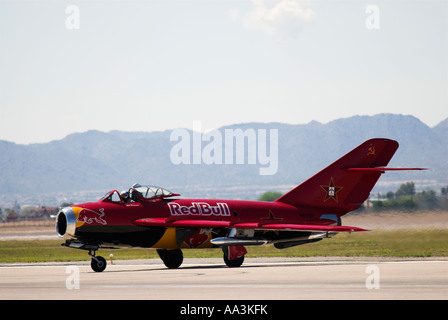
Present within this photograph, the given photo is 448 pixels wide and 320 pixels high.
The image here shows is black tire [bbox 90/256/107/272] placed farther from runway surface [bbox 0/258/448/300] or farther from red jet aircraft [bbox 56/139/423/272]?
runway surface [bbox 0/258/448/300]

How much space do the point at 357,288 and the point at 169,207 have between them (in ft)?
41.1

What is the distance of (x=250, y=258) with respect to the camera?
3903 cm

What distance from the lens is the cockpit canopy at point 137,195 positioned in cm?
3167

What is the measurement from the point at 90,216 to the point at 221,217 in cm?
538

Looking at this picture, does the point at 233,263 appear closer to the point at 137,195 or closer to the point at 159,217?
the point at 159,217

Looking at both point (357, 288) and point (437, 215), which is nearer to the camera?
point (357, 288)

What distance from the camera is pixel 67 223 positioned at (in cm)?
3012

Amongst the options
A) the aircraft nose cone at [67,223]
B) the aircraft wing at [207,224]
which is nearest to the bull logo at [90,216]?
the aircraft nose cone at [67,223]

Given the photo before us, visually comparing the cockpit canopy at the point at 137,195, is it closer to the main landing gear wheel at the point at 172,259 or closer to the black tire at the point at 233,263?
the main landing gear wheel at the point at 172,259

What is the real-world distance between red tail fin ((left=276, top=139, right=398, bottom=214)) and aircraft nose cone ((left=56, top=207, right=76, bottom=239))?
367 inches

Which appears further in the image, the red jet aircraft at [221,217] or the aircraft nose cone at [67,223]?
the red jet aircraft at [221,217]
